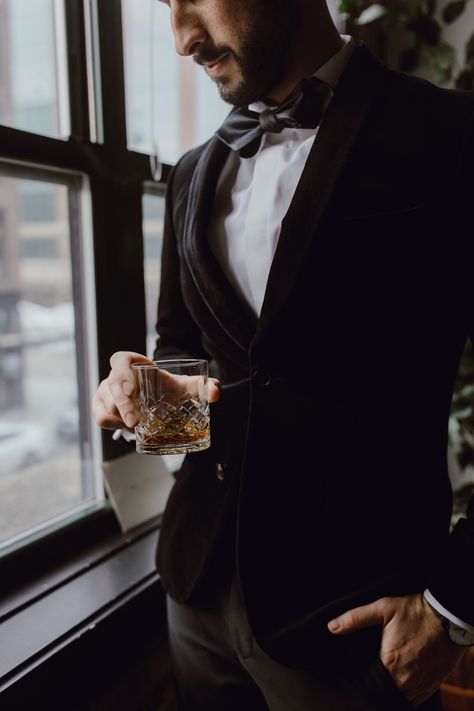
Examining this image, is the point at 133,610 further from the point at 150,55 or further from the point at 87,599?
the point at 150,55

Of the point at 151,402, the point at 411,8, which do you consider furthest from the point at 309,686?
the point at 411,8

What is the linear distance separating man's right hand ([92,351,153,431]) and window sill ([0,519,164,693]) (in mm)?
524

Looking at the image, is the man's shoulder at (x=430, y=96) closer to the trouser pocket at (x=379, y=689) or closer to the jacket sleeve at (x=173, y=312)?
the jacket sleeve at (x=173, y=312)

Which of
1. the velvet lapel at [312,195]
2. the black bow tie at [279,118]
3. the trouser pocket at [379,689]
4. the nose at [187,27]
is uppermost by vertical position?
the nose at [187,27]

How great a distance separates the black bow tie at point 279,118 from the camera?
37.3 inches

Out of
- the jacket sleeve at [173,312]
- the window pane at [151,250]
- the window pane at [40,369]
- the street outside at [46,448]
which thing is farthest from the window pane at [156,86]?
the street outside at [46,448]

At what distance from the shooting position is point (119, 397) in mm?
850

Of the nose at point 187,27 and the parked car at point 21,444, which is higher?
the nose at point 187,27

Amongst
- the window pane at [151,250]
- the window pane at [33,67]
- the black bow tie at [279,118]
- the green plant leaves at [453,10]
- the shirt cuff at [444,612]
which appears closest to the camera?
the shirt cuff at [444,612]

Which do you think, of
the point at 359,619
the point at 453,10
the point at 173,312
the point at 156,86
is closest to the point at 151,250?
the point at 156,86

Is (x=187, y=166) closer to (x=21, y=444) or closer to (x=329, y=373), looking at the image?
(x=329, y=373)

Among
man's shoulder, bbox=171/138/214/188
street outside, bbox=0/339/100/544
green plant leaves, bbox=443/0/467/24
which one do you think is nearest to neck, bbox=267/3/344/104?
man's shoulder, bbox=171/138/214/188

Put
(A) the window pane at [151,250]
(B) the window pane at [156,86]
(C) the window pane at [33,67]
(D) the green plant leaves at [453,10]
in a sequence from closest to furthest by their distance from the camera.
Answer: (C) the window pane at [33,67] → (B) the window pane at [156,86] → (A) the window pane at [151,250] → (D) the green plant leaves at [453,10]

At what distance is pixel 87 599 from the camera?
51.1 inches
